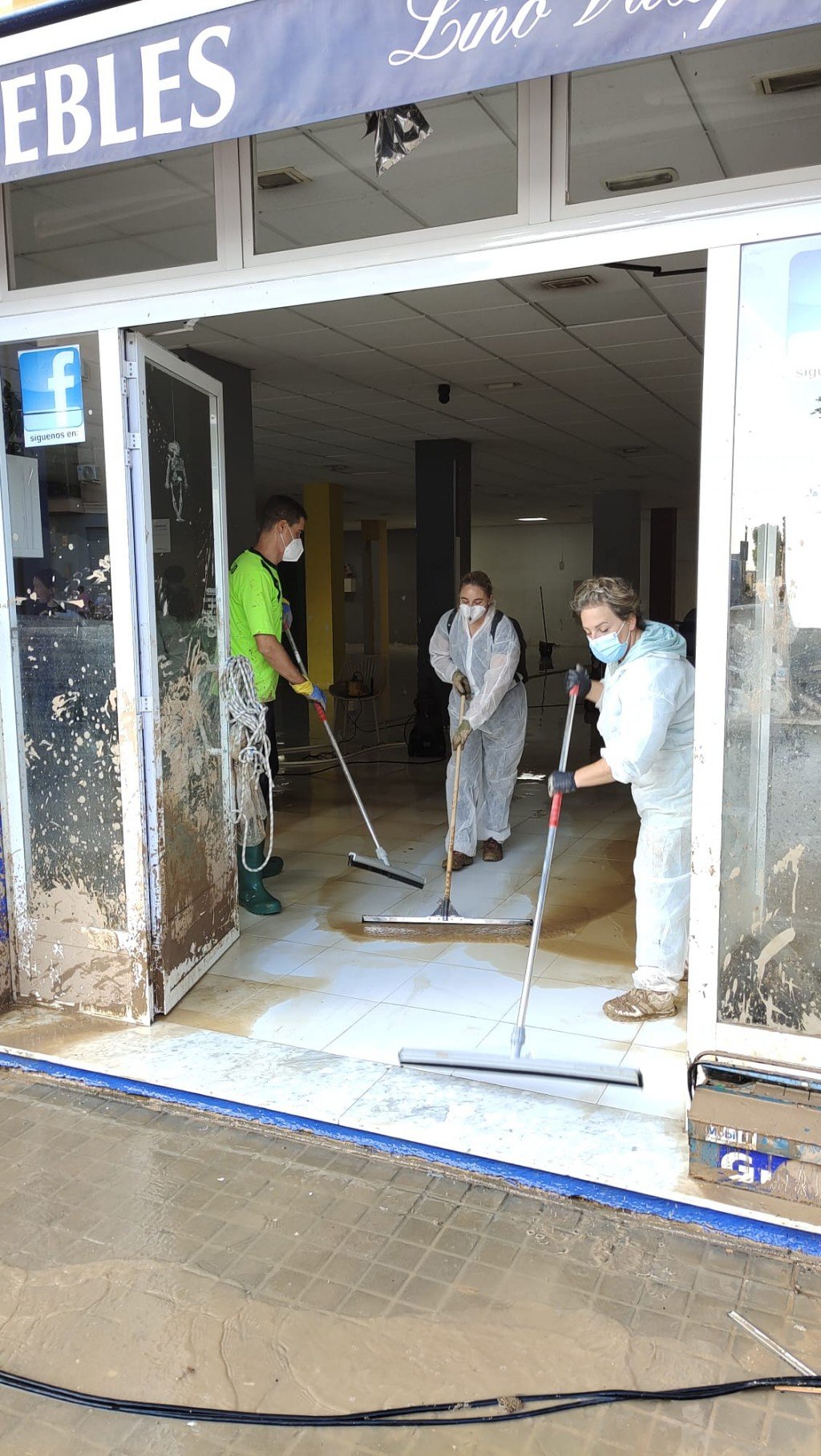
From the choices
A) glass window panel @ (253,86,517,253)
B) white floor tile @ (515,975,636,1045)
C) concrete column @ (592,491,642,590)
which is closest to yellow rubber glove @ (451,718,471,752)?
white floor tile @ (515,975,636,1045)

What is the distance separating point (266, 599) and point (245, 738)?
57 cm

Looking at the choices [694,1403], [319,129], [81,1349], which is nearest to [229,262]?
[319,129]

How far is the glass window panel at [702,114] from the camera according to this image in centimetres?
269

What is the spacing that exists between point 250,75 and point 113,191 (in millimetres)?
1367

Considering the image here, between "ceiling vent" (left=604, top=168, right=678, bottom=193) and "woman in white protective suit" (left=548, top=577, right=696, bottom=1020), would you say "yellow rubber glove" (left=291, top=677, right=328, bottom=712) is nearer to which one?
"woman in white protective suit" (left=548, top=577, right=696, bottom=1020)

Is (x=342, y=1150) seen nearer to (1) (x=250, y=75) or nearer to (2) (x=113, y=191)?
(1) (x=250, y=75)

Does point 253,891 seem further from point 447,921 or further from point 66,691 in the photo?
point 66,691

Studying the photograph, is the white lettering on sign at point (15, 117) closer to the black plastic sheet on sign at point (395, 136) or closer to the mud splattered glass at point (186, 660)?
the mud splattered glass at point (186, 660)

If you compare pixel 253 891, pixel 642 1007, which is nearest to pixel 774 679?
pixel 642 1007

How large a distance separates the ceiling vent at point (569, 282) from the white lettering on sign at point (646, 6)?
2240 mm

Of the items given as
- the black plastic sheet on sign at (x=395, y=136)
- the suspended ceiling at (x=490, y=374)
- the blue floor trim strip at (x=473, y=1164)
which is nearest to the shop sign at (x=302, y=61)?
the black plastic sheet on sign at (x=395, y=136)

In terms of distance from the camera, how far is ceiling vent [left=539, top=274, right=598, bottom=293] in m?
4.11

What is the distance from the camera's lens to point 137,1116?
2.64 metres

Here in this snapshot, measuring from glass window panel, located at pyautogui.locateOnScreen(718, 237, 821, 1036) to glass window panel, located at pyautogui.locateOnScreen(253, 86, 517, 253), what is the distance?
30.1 inches
